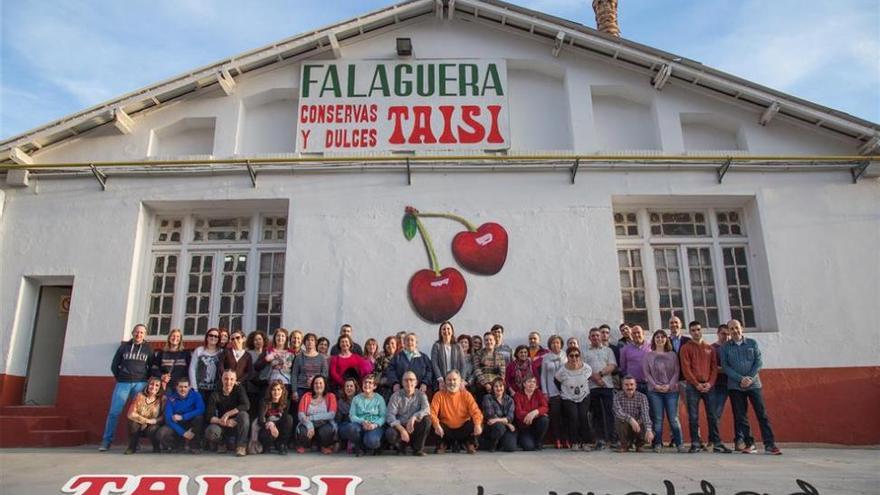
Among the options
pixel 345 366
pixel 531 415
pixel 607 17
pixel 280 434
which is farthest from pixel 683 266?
Result: pixel 280 434

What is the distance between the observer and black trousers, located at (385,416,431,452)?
7.06 m

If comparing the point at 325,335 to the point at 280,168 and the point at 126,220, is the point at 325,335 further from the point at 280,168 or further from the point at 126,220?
the point at 126,220

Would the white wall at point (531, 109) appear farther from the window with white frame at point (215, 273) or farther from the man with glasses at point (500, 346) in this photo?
the man with glasses at point (500, 346)

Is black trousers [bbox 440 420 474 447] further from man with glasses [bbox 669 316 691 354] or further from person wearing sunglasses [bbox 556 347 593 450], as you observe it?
man with glasses [bbox 669 316 691 354]

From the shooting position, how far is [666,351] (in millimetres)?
7859

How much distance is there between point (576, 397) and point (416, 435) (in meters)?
2.16

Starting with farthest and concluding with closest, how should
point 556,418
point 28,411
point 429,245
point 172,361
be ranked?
point 429,245 → point 28,411 → point 172,361 → point 556,418

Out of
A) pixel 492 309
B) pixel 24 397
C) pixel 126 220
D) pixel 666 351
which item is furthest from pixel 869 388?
pixel 24 397

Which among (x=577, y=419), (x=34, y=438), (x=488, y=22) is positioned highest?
(x=488, y=22)

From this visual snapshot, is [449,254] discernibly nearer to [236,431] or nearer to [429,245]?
[429,245]

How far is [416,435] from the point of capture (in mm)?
7117

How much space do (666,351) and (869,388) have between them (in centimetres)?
354

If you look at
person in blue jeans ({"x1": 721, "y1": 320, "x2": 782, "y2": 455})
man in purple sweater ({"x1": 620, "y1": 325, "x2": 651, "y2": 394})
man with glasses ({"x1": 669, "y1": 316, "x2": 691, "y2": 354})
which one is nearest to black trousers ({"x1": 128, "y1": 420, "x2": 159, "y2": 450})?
man in purple sweater ({"x1": 620, "y1": 325, "x2": 651, "y2": 394})

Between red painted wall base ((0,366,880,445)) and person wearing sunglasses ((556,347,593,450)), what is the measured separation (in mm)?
1793
